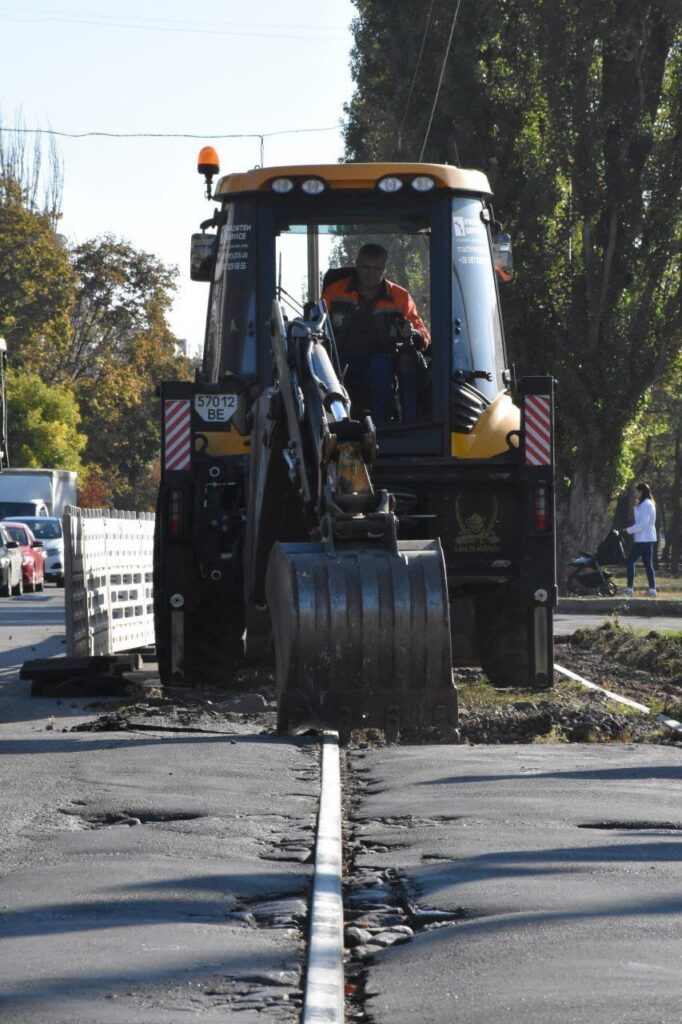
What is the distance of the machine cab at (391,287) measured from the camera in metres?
12.7

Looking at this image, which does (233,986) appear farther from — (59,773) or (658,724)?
(658,724)

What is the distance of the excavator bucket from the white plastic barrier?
6.50m

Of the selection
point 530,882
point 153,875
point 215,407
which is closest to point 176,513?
point 215,407

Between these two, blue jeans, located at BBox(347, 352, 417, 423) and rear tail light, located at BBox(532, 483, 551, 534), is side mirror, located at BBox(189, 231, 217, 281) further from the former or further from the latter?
rear tail light, located at BBox(532, 483, 551, 534)

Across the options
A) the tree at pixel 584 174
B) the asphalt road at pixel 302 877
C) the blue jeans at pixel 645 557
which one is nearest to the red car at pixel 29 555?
the tree at pixel 584 174

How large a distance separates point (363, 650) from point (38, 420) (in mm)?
54781

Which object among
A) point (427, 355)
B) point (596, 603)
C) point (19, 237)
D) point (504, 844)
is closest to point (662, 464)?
point (19, 237)

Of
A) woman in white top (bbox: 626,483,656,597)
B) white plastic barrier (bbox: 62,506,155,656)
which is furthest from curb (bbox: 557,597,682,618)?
white plastic barrier (bbox: 62,506,155,656)

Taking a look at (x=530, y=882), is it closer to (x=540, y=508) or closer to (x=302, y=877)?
(x=302, y=877)

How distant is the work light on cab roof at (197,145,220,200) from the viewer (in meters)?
13.3

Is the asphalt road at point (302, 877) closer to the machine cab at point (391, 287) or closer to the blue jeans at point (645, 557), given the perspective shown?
the machine cab at point (391, 287)

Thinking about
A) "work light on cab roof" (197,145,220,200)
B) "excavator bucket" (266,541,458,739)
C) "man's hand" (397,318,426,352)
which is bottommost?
"excavator bucket" (266,541,458,739)

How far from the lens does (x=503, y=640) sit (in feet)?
42.5

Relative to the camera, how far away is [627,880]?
6082 mm
